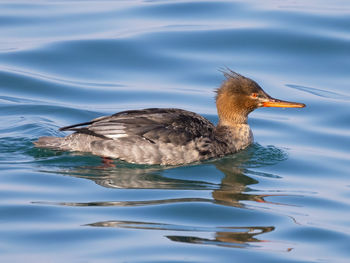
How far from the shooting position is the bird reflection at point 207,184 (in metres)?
7.97

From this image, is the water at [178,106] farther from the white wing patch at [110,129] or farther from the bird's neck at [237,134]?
the white wing patch at [110,129]

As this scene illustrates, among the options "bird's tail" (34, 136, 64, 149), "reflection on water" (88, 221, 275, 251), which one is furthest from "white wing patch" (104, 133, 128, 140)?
"reflection on water" (88, 221, 275, 251)

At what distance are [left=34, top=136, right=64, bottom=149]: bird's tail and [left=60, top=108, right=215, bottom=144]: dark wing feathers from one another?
0.27 meters

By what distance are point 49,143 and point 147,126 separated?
1.29 m

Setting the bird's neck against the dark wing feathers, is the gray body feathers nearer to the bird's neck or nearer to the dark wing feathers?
the dark wing feathers

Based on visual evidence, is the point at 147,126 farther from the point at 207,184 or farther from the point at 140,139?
the point at 207,184

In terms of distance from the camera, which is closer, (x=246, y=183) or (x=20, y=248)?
(x=20, y=248)

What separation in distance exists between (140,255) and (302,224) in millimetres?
1969

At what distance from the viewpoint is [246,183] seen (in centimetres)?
983

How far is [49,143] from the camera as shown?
10.4 m

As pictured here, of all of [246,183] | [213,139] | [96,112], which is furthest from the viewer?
[96,112]

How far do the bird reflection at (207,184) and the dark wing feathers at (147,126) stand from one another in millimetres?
397

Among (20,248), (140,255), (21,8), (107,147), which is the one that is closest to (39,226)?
(20,248)

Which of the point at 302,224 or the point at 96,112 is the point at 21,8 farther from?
the point at 302,224
